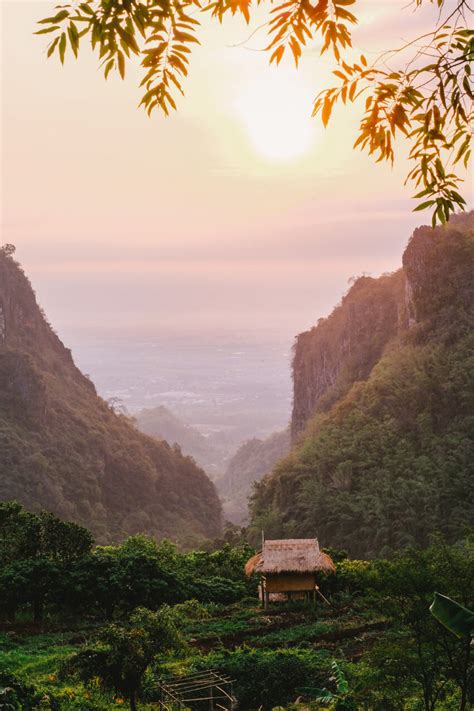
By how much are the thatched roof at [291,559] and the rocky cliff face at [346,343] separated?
35311 mm

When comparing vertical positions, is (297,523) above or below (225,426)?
below

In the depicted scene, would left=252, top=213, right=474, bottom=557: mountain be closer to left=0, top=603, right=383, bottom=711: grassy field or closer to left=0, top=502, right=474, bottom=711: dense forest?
left=0, top=502, right=474, bottom=711: dense forest

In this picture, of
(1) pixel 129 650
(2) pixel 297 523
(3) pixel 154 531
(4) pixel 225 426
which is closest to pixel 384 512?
(2) pixel 297 523

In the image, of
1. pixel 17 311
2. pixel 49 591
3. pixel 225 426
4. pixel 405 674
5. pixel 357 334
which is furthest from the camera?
pixel 225 426

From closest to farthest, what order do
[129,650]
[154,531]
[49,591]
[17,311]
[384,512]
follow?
[129,650]
[49,591]
[384,512]
[154,531]
[17,311]

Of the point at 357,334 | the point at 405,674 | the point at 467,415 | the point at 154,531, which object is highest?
the point at 357,334

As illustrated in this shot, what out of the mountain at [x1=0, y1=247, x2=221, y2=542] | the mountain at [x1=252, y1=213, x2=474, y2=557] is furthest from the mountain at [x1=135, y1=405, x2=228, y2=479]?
the mountain at [x1=252, y1=213, x2=474, y2=557]

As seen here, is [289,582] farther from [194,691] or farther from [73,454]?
[73,454]

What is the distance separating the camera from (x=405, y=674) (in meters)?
9.19

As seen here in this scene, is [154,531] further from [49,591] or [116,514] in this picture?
[49,591]

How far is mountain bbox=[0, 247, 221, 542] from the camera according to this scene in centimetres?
5547

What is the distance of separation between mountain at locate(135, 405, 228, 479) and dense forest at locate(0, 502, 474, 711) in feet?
353

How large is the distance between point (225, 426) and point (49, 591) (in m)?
153

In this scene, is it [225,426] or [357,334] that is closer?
[357,334]
